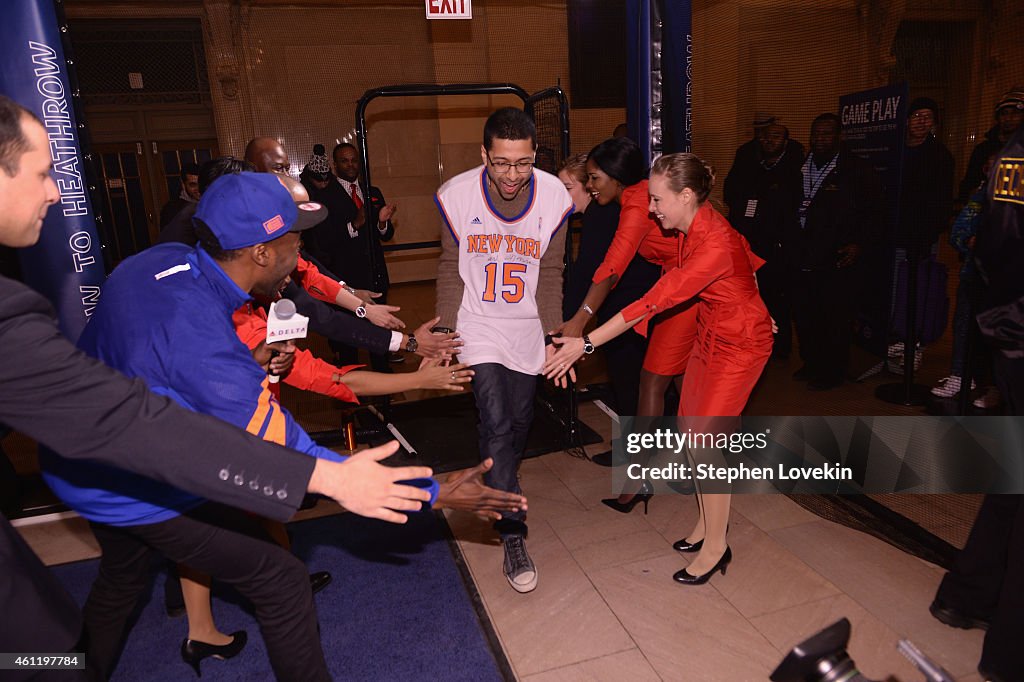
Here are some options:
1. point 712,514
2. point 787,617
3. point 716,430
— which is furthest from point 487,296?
point 787,617

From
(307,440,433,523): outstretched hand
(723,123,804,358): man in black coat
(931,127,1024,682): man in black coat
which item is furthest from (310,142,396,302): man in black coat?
(931,127,1024,682): man in black coat

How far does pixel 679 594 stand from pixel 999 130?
414 centimetres

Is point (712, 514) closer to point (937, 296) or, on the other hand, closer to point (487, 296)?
point (487, 296)

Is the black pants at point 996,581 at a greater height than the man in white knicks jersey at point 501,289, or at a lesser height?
lesser

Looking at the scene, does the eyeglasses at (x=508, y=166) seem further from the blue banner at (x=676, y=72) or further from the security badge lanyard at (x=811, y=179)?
the security badge lanyard at (x=811, y=179)

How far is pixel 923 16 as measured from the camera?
32.4 ft

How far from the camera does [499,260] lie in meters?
3.11

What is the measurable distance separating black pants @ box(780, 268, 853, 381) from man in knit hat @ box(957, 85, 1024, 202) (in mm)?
1066

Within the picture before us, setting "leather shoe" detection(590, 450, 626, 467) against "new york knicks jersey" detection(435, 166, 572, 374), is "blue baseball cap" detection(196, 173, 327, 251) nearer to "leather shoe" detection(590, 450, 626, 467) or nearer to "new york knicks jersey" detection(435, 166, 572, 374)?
"new york knicks jersey" detection(435, 166, 572, 374)

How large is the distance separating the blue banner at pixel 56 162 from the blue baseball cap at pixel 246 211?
1.98 metres

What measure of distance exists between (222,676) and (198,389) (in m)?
1.54

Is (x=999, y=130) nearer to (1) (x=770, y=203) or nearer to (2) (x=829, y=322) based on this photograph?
(1) (x=770, y=203)

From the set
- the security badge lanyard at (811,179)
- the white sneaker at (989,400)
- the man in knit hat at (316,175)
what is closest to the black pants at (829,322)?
the security badge lanyard at (811,179)

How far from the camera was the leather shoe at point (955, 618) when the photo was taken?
255 cm
